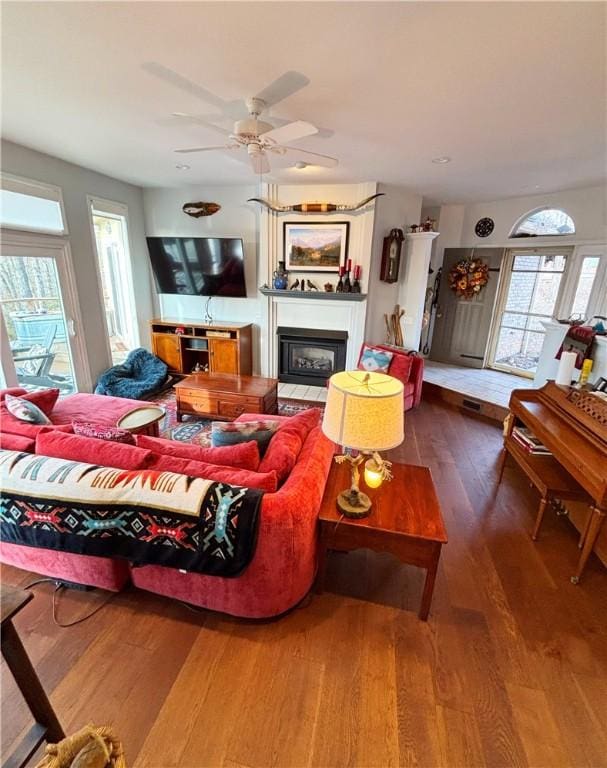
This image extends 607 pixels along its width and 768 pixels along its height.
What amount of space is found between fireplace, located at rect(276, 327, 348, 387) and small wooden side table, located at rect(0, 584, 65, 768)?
13.7 feet

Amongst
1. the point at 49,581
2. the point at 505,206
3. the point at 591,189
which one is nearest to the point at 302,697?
the point at 49,581

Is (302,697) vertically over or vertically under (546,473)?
under

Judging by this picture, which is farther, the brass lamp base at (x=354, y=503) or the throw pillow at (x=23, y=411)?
the throw pillow at (x=23, y=411)

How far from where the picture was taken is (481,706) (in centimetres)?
136

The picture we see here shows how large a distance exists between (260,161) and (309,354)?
9.35ft

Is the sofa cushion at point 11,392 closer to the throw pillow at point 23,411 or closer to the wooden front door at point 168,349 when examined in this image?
the throw pillow at point 23,411

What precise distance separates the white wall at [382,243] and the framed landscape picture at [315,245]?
43 cm

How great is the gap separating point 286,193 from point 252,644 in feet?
15.6

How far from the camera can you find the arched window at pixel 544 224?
4270 millimetres

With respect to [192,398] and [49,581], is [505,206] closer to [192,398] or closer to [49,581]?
[192,398]

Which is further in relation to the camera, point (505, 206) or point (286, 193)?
point (505, 206)

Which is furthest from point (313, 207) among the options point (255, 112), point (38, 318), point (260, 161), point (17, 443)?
point (17, 443)

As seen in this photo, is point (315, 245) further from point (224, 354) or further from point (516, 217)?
point (516, 217)

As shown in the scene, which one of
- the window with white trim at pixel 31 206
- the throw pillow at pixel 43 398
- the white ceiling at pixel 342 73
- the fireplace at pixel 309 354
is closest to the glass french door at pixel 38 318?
the window with white trim at pixel 31 206
